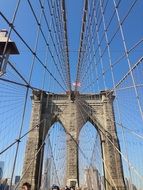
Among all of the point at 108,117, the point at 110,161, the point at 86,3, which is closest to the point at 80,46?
the point at 86,3

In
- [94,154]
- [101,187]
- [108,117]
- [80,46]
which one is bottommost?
[101,187]

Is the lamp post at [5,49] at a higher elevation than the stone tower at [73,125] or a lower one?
lower

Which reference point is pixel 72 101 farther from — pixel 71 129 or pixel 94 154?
pixel 94 154

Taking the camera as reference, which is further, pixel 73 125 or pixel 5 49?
pixel 73 125

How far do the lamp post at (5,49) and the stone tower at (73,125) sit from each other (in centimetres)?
1081

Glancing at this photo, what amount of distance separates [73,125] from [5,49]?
44.3 ft

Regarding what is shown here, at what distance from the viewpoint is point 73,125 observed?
17.0 meters

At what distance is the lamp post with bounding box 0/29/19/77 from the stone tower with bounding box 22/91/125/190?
35.5 ft

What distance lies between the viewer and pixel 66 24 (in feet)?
37.4

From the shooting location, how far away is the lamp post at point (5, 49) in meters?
3.75

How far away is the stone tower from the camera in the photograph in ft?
49.3

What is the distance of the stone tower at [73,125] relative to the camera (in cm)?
1503

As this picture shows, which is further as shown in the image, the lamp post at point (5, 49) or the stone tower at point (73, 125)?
the stone tower at point (73, 125)

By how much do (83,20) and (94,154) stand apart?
1101 cm
